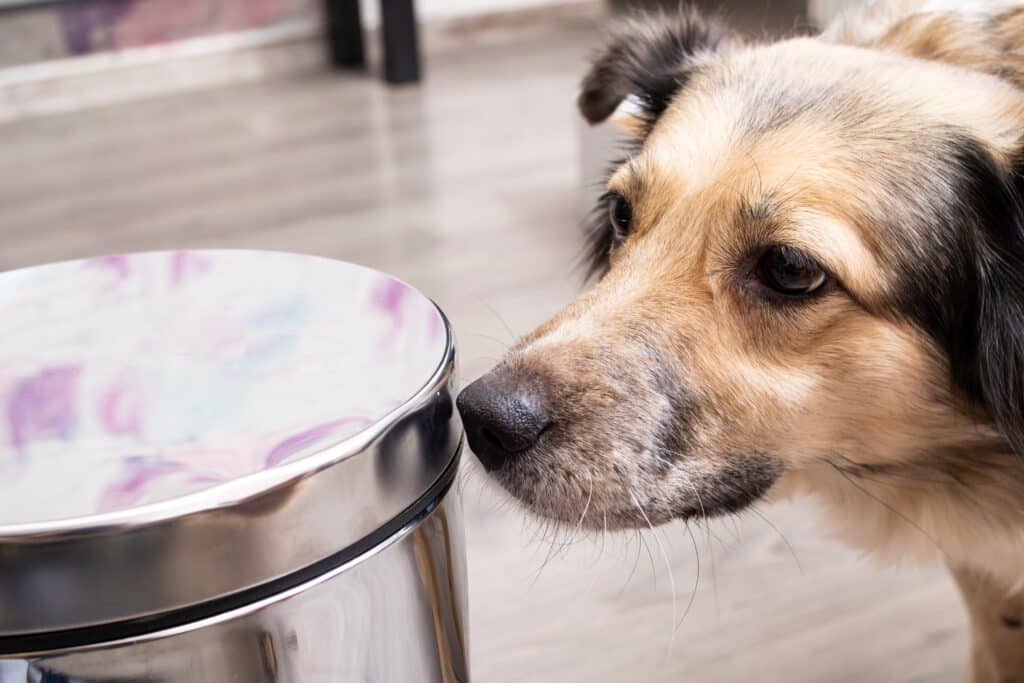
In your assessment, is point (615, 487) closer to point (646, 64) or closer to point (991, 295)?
point (991, 295)

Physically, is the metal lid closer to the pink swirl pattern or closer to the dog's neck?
the pink swirl pattern

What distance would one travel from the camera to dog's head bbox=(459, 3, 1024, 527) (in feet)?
2.99

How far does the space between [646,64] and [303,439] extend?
750 mm

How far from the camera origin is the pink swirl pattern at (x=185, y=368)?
695 millimetres

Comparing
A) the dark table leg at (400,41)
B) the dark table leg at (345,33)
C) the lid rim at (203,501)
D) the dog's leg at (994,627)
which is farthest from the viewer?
the dark table leg at (345,33)

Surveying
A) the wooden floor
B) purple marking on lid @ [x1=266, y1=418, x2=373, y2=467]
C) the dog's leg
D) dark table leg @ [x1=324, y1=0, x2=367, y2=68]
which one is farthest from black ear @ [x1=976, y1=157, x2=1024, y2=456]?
dark table leg @ [x1=324, y1=0, x2=367, y2=68]

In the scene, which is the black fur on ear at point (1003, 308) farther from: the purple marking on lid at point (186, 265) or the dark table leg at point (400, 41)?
the dark table leg at point (400, 41)

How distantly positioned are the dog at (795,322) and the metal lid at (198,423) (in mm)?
120

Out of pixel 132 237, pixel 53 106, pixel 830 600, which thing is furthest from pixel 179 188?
pixel 830 600

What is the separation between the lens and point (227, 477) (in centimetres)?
68

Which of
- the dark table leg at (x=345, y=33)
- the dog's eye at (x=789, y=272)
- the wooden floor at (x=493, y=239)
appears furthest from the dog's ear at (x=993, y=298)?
the dark table leg at (x=345, y=33)

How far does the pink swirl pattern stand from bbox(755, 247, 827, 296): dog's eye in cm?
29

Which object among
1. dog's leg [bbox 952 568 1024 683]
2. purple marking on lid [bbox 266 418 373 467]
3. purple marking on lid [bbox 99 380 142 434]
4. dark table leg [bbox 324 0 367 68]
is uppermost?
purple marking on lid [bbox 266 418 373 467]

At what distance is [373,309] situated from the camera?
2.87ft
